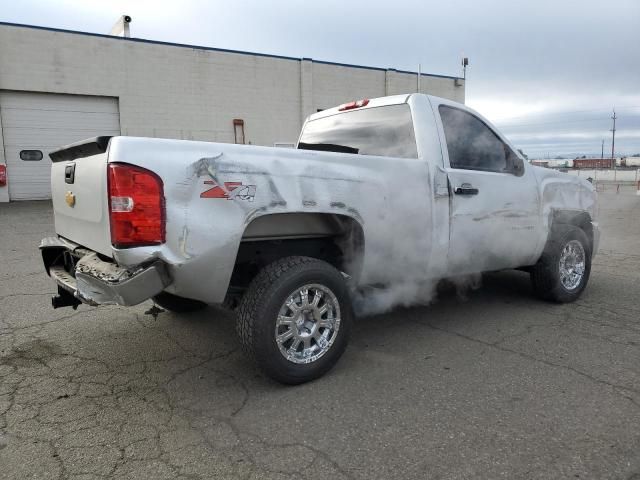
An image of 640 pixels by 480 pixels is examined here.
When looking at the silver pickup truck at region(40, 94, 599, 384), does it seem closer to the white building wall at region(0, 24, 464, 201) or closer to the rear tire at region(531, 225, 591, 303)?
the rear tire at region(531, 225, 591, 303)

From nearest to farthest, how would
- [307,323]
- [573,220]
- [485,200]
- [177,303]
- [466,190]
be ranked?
[307,323]
[466,190]
[485,200]
[177,303]
[573,220]

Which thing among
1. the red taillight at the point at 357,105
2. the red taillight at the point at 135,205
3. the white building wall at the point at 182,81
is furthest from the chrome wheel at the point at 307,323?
the white building wall at the point at 182,81

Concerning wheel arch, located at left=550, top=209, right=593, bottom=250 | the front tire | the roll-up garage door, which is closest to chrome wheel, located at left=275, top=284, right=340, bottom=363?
the front tire

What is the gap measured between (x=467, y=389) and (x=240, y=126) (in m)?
16.0

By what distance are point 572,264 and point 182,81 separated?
14665 millimetres

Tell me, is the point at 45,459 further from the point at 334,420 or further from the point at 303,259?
the point at 303,259

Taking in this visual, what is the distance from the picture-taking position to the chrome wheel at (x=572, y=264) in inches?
204

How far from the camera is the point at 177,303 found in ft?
15.4

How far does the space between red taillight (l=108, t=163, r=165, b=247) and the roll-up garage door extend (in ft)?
47.3

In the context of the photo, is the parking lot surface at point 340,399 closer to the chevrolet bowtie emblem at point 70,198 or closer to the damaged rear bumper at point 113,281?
the damaged rear bumper at point 113,281

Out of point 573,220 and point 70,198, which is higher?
point 70,198

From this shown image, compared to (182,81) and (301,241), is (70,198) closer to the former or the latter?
(301,241)

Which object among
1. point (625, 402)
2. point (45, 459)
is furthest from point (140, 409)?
point (625, 402)

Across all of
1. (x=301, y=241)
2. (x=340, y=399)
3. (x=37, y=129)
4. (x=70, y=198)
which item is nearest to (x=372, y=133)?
(x=301, y=241)
